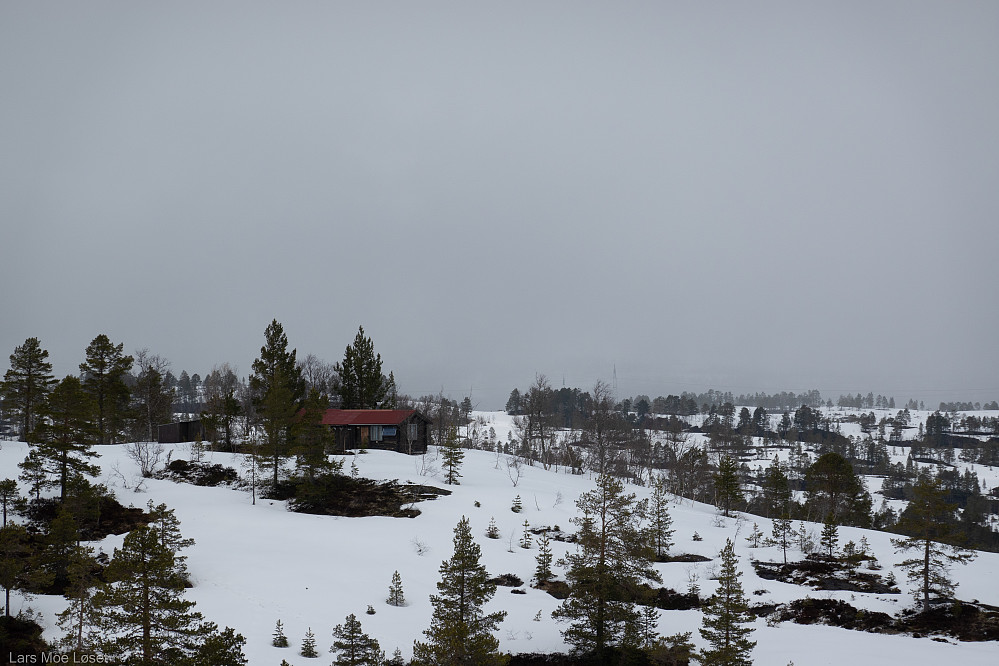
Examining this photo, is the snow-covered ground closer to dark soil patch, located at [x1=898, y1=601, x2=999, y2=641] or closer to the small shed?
dark soil patch, located at [x1=898, y1=601, x2=999, y2=641]

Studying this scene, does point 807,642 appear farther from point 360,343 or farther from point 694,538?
point 360,343

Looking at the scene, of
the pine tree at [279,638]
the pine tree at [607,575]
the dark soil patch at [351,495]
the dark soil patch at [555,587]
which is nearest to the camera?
the pine tree at [607,575]

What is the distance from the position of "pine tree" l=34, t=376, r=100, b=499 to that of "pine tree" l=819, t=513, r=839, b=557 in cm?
4362

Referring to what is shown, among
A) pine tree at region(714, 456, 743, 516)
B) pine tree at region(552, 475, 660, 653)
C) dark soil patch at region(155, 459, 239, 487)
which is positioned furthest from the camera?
pine tree at region(714, 456, 743, 516)

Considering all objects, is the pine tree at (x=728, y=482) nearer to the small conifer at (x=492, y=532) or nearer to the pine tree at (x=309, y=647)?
the small conifer at (x=492, y=532)

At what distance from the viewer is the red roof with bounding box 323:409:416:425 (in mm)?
55188

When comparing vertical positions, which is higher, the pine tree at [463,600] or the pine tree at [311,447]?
the pine tree at [311,447]

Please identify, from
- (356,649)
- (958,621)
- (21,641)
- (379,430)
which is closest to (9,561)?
(21,641)

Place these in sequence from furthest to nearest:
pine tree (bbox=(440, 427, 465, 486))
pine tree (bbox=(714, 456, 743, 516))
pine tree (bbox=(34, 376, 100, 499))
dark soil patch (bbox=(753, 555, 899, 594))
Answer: pine tree (bbox=(440, 427, 465, 486)) → pine tree (bbox=(714, 456, 743, 516)) → dark soil patch (bbox=(753, 555, 899, 594)) → pine tree (bbox=(34, 376, 100, 499))

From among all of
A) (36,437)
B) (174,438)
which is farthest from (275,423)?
(174,438)

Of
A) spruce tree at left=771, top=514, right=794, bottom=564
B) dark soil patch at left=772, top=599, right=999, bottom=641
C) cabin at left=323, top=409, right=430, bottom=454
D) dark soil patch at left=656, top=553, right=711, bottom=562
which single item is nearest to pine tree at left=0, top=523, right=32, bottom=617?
dark soil patch at left=656, top=553, right=711, bottom=562

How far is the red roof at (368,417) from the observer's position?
5519 cm

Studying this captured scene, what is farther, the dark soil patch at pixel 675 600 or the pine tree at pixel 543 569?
the pine tree at pixel 543 569

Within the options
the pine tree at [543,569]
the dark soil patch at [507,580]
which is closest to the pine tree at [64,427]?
the dark soil patch at [507,580]
